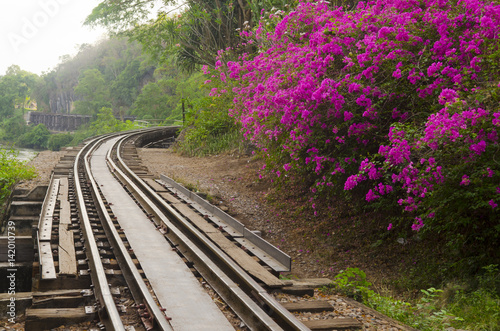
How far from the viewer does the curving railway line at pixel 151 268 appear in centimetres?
400

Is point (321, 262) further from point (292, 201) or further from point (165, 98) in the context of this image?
point (165, 98)

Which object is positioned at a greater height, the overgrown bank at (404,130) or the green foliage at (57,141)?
the overgrown bank at (404,130)

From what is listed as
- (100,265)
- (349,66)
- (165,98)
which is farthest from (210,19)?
(165,98)

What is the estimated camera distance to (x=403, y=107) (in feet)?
21.8

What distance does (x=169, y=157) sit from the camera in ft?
60.7

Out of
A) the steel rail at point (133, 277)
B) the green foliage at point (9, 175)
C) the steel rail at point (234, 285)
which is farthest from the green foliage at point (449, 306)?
the green foliage at point (9, 175)

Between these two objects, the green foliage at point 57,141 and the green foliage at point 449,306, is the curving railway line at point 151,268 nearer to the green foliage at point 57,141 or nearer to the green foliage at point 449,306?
the green foliage at point 449,306

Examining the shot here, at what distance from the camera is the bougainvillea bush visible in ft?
16.5

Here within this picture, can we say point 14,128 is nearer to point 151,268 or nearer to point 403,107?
point 151,268

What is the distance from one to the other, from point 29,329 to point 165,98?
5084 cm

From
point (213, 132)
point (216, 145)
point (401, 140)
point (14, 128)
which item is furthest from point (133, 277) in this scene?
point (14, 128)

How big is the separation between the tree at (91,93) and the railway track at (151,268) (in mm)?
66070

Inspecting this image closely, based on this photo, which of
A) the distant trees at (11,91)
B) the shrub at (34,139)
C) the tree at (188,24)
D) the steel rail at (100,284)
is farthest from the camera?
the distant trees at (11,91)

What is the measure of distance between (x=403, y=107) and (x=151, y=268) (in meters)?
4.40
